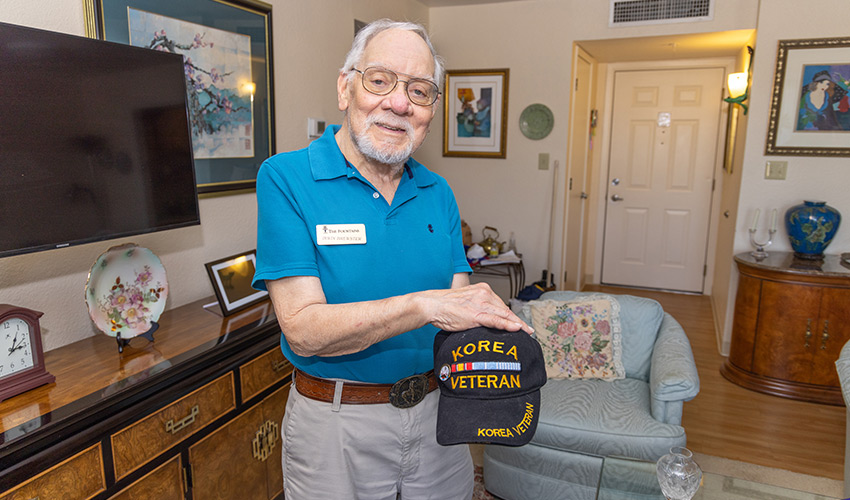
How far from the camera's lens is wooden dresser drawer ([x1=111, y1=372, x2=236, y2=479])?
1360 millimetres

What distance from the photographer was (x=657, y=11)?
385cm

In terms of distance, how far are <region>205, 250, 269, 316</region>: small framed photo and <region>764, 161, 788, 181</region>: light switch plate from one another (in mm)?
3114

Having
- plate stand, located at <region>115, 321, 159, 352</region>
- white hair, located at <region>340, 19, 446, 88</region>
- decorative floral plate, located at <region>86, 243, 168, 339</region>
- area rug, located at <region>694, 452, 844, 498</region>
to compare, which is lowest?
area rug, located at <region>694, 452, 844, 498</region>

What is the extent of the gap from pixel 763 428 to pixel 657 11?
2704mm

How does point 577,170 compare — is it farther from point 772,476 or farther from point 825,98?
point 772,476

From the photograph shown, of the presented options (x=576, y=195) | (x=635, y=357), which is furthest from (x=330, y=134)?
(x=576, y=195)

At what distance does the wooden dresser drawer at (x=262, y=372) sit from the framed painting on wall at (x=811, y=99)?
3192mm

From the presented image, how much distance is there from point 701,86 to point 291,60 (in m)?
3.87

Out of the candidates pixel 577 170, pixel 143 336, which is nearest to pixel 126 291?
pixel 143 336

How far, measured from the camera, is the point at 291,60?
8.75 feet

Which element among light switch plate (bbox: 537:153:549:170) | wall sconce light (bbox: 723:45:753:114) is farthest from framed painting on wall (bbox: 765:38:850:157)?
light switch plate (bbox: 537:153:549:170)

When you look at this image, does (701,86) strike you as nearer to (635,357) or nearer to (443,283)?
(635,357)

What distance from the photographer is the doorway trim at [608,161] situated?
4949mm

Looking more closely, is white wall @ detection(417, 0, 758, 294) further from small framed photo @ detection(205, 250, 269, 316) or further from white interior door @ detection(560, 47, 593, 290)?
small framed photo @ detection(205, 250, 269, 316)
